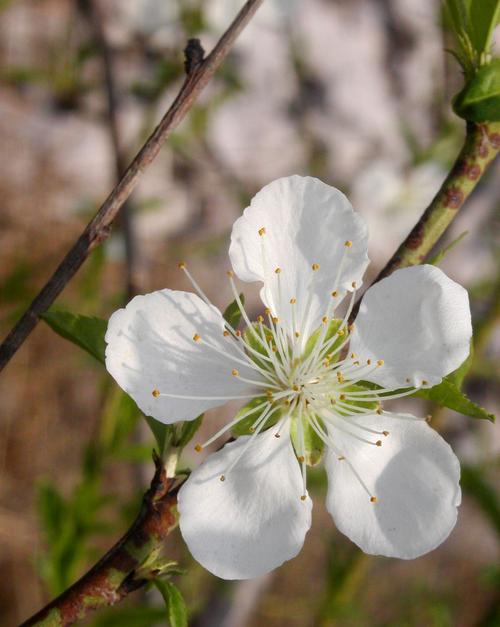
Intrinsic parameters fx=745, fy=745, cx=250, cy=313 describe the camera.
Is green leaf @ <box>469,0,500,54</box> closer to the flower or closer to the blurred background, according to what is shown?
the flower

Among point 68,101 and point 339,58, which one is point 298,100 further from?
point 68,101

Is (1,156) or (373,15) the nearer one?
(1,156)

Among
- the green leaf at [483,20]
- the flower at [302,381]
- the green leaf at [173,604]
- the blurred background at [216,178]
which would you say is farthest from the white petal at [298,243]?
the blurred background at [216,178]

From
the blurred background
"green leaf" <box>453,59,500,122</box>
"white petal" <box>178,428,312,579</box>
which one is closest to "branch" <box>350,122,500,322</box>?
"green leaf" <box>453,59,500,122</box>

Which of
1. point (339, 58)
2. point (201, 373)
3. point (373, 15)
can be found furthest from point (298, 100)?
point (201, 373)

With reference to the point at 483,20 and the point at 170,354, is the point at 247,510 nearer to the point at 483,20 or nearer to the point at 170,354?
the point at 170,354

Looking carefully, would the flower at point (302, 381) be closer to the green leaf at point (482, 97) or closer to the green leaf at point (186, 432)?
the green leaf at point (186, 432)
